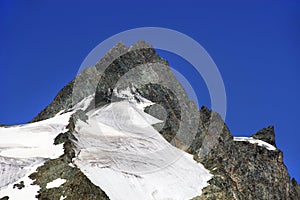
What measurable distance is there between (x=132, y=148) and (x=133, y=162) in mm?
4701

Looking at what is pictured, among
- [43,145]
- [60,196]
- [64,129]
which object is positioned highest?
[64,129]

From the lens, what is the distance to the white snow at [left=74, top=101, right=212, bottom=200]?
3495 cm

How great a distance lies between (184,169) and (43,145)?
16.2 meters

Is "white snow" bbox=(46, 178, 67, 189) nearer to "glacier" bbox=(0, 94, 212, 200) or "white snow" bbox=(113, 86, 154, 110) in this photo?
"glacier" bbox=(0, 94, 212, 200)

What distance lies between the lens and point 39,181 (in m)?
31.6

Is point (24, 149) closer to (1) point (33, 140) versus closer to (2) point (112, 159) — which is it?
(1) point (33, 140)

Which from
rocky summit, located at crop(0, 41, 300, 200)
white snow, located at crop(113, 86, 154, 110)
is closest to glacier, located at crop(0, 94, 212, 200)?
rocky summit, located at crop(0, 41, 300, 200)

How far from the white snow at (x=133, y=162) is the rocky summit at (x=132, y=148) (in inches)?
5.1

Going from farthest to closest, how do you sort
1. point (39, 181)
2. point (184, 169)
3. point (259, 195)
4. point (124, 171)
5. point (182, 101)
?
point (182, 101) → point (259, 195) → point (184, 169) → point (124, 171) → point (39, 181)

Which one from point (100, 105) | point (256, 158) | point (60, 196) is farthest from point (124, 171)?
point (256, 158)

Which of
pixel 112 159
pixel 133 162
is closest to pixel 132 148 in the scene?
pixel 133 162

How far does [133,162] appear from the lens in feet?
136

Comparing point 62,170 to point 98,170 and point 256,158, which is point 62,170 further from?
point 256,158

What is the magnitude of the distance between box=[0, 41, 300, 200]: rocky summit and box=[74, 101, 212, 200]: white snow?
131mm
